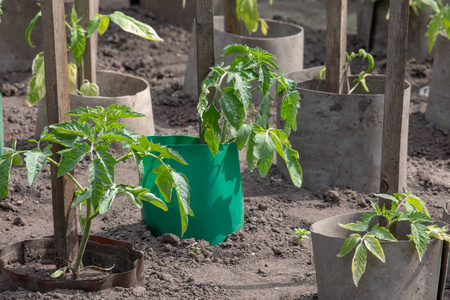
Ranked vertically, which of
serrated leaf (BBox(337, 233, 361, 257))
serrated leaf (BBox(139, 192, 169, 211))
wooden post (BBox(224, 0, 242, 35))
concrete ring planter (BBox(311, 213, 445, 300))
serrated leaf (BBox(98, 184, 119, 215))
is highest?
wooden post (BBox(224, 0, 242, 35))

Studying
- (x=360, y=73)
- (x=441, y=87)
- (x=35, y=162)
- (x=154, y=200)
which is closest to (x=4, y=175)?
(x=35, y=162)

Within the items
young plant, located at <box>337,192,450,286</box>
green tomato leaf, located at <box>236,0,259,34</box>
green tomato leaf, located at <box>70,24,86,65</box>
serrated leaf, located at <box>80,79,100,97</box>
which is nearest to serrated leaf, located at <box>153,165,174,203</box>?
young plant, located at <box>337,192,450,286</box>

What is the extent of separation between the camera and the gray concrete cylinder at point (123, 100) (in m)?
4.01

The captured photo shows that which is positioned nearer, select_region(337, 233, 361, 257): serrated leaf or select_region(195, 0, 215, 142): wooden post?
select_region(337, 233, 361, 257): serrated leaf

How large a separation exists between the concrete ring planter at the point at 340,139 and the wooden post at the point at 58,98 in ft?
4.97

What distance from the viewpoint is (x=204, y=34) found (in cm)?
298

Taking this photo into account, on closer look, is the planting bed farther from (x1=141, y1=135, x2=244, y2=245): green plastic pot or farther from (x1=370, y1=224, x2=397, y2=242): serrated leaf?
(x1=370, y1=224, x2=397, y2=242): serrated leaf

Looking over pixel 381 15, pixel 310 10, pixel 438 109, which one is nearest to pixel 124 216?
pixel 438 109

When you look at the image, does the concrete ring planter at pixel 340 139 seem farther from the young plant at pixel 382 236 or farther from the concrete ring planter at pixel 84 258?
the concrete ring planter at pixel 84 258

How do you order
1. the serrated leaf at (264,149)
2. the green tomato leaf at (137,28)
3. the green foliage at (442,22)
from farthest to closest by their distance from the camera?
1. the green foliage at (442,22)
2. the green tomato leaf at (137,28)
3. the serrated leaf at (264,149)

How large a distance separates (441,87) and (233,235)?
234 centimetres

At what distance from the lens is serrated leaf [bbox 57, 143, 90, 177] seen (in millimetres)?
2316

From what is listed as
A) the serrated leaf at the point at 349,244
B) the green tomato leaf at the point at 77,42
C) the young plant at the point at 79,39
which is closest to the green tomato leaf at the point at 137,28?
the young plant at the point at 79,39

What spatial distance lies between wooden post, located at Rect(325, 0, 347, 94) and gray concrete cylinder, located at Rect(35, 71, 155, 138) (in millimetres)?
1136
